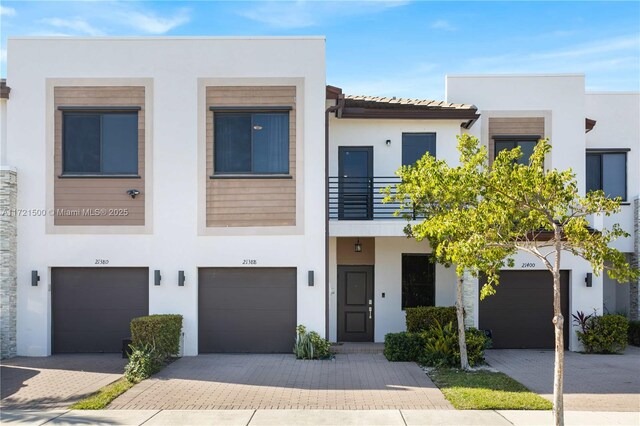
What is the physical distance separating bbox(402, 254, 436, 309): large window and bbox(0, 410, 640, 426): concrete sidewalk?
6.89 m

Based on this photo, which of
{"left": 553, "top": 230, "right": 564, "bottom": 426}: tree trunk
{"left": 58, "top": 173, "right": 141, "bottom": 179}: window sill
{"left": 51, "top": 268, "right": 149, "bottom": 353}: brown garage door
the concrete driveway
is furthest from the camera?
{"left": 51, "top": 268, "right": 149, "bottom": 353}: brown garage door

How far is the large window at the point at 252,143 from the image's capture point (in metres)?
14.1

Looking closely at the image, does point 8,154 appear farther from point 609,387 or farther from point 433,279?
point 609,387

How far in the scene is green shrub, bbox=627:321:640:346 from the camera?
16188 mm

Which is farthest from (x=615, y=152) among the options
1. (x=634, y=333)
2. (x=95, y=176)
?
(x=95, y=176)

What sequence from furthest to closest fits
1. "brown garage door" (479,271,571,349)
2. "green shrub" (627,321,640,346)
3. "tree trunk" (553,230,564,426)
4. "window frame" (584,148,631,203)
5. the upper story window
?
"window frame" (584,148,631,203) → "green shrub" (627,321,640,346) → the upper story window → "brown garage door" (479,271,571,349) → "tree trunk" (553,230,564,426)

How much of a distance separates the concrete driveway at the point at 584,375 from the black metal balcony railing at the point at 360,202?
15.1 feet

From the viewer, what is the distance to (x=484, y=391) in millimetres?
10273

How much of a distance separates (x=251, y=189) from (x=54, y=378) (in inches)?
234

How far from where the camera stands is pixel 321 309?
14.0 m

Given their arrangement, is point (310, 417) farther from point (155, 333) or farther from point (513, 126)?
point (513, 126)

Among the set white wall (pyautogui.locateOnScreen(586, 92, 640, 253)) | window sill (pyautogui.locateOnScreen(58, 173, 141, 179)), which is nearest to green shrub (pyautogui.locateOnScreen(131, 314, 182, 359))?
window sill (pyautogui.locateOnScreen(58, 173, 141, 179))

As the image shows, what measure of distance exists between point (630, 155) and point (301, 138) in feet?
33.5

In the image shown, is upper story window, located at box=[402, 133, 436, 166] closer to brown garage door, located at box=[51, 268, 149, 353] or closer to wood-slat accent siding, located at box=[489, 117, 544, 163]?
wood-slat accent siding, located at box=[489, 117, 544, 163]
